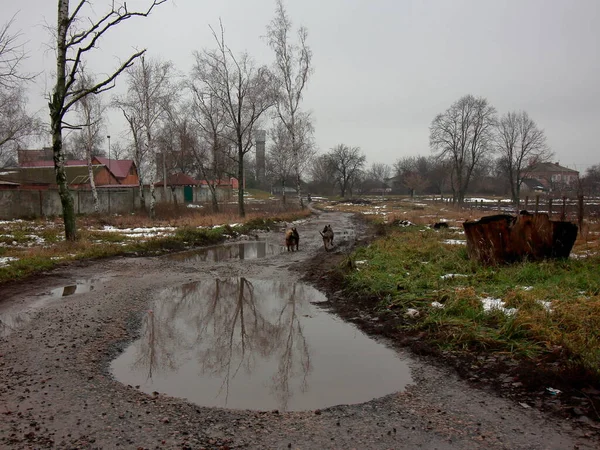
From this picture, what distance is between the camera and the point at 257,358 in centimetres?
538

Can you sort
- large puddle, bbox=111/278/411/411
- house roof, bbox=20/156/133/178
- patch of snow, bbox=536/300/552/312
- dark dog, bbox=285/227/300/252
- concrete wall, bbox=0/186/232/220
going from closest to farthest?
large puddle, bbox=111/278/411/411, patch of snow, bbox=536/300/552/312, dark dog, bbox=285/227/300/252, concrete wall, bbox=0/186/232/220, house roof, bbox=20/156/133/178

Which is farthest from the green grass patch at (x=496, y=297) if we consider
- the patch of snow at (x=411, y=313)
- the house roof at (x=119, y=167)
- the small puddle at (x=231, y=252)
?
the house roof at (x=119, y=167)

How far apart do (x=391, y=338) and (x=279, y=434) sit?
2.95 meters

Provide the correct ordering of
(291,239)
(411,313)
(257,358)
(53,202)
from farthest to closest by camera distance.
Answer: (53,202) < (291,239) < (411,313) < (257,358)

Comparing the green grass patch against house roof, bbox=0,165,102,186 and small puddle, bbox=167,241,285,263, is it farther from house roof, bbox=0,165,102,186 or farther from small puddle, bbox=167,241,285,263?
house roof, bbox=0,165,102,186

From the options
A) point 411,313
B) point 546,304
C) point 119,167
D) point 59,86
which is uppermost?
point 119,167

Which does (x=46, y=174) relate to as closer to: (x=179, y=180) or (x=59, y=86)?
(x=179, y=180)

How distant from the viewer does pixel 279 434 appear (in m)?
3.54

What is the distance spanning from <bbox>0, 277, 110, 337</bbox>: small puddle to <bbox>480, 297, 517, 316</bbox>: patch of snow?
7030 mm

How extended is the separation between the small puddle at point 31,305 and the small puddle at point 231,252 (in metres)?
3.70

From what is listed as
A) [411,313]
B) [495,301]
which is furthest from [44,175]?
[495,301]

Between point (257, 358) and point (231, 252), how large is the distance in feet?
32.1

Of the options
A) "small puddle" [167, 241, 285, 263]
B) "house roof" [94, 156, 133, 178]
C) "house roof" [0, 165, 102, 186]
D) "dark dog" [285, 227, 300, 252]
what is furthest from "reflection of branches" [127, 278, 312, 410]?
"house roof" [94, 156, 133, 178]

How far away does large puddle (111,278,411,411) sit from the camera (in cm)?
441
